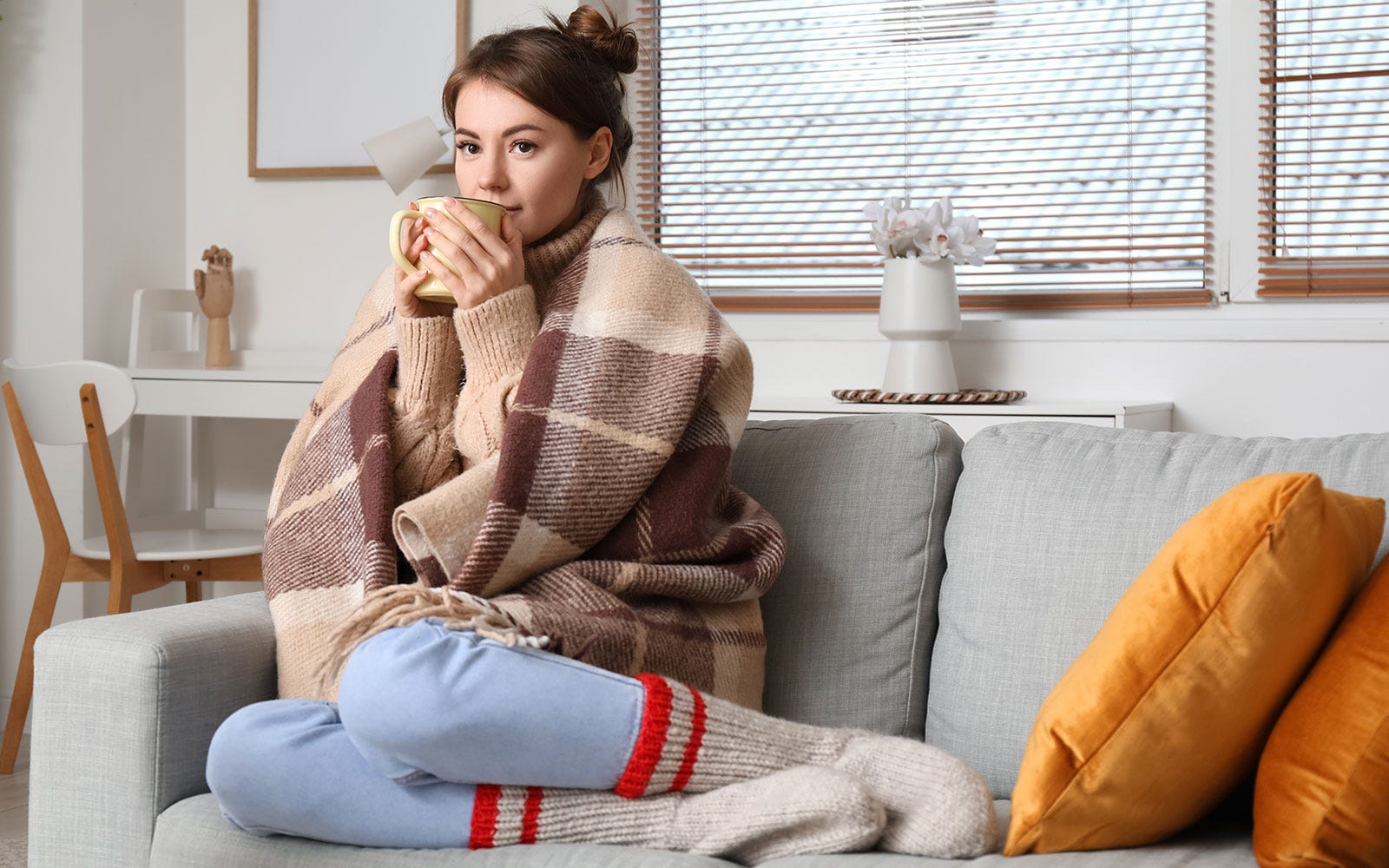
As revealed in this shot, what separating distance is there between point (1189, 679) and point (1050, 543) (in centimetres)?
35

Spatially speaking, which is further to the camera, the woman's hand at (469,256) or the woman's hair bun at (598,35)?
the woman's hair bun at (598,35)

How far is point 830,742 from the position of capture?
1227 mm

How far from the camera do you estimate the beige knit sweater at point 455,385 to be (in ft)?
4.93

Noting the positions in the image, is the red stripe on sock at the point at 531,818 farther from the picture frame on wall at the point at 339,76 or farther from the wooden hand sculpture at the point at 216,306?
the wooden hand sculpture at the point at 216,306

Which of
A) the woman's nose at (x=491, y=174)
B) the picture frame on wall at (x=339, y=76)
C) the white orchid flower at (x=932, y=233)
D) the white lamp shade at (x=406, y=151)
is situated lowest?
the woman's nose at (x=491, y=174)

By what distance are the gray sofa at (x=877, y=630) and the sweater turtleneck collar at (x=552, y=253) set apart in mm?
311

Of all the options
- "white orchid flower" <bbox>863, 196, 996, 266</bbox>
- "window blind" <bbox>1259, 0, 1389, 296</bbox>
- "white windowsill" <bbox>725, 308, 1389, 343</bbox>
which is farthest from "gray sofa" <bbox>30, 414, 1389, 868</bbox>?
"window blind" <bbox>1259, 0, 1389, 296</bbox>

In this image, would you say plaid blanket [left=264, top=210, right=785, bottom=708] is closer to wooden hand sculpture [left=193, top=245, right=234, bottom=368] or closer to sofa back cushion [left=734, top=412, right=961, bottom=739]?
→ sofa back cushion [left=734, top=412, right=961, bottom=739]

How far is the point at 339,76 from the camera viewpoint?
10.4 feet

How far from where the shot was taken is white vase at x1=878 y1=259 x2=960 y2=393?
255 cm

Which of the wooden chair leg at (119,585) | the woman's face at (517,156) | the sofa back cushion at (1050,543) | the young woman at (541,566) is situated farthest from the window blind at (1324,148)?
the wooden chair leg at (119,585)

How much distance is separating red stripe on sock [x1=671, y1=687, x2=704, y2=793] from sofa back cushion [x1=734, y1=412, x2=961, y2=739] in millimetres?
343

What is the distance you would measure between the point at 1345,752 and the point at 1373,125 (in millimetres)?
1865

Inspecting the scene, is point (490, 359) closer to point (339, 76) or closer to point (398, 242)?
point (398, 242)
